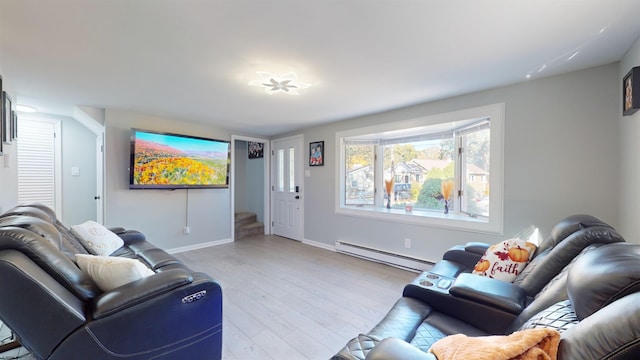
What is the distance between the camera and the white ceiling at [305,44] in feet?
4.56

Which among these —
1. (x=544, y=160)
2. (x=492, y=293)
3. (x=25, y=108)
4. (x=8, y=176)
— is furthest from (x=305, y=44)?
(x=25, y=108)

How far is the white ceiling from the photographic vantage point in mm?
1389

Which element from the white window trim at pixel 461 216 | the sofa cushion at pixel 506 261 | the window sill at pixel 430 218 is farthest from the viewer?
the window sill at pixel 430 218

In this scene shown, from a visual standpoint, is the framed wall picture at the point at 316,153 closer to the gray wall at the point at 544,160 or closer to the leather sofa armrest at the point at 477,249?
the gray wall at the point at 544,160

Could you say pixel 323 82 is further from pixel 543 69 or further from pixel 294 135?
pixel 294 135

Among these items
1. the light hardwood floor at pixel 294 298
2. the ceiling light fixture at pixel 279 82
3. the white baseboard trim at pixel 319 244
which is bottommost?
the light hardwood floor at pixel 294 298

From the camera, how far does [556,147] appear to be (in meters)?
2.28

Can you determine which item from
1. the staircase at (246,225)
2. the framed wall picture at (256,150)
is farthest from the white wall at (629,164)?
the framed wall picture at (256,150)

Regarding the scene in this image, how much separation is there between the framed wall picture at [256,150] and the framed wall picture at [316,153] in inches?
57.1

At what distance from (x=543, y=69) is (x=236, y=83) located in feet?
9.05

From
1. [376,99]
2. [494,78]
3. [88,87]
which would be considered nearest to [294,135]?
[376,99]

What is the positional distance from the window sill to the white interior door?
1118mm

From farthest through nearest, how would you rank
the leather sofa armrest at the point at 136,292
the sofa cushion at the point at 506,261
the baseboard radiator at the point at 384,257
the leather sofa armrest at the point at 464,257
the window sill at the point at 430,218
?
the baseboard radiator at the point at 384,257 → the window sill at the point at 430,218 → the leather sofa armrest at the point at 464,257 → the sofa cushion at the point at 506,261 → the leather sofa armrest at the point at 136,292

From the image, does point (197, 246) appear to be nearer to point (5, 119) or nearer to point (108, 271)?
point (5, 119)
